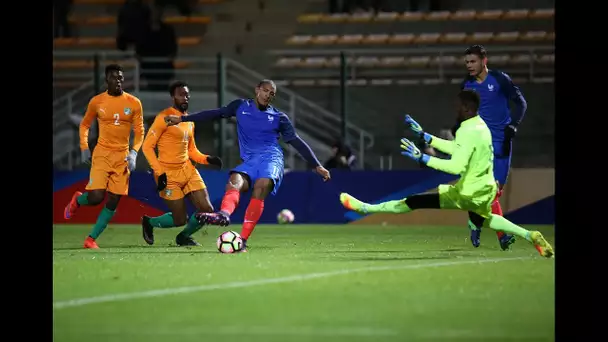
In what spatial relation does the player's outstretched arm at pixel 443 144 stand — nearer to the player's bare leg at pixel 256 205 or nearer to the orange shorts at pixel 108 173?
the player's bare leg at pixel 256 205

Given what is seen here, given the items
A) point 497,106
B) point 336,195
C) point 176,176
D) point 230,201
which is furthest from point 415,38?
point 230,201

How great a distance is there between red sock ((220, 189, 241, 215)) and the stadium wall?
746 centimetres

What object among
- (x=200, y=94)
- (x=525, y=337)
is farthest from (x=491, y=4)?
(x=525, y=337)

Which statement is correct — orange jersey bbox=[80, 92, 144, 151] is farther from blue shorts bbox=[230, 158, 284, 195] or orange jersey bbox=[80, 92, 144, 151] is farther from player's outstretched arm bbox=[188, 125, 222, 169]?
blue shorts bbox=[230, 158, 284, 195]

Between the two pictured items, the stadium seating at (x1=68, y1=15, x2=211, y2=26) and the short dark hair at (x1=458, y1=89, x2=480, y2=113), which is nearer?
the short dark hair at (x1=458, y1=89, x2=480, y2=113)

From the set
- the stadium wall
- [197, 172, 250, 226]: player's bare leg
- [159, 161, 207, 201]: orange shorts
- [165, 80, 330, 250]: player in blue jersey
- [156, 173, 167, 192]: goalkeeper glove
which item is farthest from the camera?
the stadium wall

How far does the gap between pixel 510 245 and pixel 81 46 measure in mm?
15354

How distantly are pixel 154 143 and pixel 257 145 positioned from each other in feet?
6.06

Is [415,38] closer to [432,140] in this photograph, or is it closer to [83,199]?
[83,199]

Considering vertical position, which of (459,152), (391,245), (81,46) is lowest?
(391,245)

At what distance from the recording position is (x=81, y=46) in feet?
88.9

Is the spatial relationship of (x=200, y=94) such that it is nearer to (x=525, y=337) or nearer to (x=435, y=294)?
(x=435, y=294)

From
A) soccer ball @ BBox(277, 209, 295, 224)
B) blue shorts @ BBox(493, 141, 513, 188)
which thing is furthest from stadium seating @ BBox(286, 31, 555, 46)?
blue shorts @ BBox(493, 141, 513, 188)

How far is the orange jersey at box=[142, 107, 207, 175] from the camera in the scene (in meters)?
14.5
